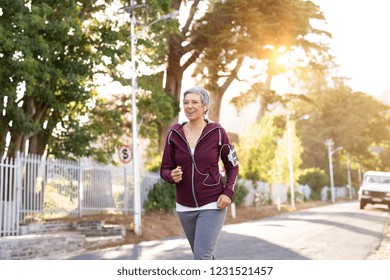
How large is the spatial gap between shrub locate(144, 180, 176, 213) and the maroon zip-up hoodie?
54.4 feet

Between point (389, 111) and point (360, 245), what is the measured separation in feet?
48.1

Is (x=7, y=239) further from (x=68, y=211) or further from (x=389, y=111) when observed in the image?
(x=389, y=111)

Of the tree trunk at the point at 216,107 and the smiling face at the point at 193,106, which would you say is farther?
the tree trunk at the point at 216,107

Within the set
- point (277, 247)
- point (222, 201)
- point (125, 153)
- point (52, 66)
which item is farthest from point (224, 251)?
point (52, 66)

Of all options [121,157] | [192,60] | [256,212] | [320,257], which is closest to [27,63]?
[121,157]

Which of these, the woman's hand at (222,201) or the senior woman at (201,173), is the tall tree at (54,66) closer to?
the senior woman at (201,173)

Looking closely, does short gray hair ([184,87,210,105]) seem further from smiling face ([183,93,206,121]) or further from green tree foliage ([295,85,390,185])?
green tree foliage ([295,85,390,185])

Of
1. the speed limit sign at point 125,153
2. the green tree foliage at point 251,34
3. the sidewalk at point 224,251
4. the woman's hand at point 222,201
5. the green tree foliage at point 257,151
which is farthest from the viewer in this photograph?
the green tree foliage at point 257,151

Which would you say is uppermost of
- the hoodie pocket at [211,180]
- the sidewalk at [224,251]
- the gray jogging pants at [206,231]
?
the hoodie pocket at [211,180]

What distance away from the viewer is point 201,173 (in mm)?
4062

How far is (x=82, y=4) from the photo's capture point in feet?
56.2

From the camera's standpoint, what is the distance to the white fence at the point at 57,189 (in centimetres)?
1331

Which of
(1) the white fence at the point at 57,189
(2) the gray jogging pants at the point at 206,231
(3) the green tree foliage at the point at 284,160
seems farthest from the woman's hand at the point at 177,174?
(3) the green tree foliage at the point at 284,160

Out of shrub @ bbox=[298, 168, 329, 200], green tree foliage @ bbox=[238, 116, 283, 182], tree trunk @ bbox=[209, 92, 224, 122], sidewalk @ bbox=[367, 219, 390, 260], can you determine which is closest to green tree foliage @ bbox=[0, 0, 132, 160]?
sidewalk @ bbox=[367, 219, 390, 260]
